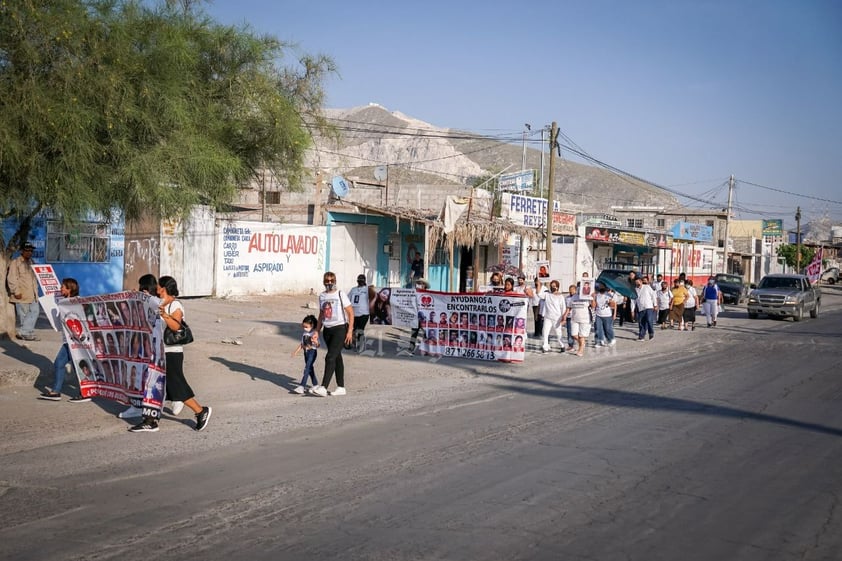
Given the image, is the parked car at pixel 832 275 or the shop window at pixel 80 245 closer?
the shop window at pixel 80 245

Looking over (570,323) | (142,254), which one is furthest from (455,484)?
(142,254)

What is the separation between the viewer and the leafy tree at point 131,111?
10.6 metres

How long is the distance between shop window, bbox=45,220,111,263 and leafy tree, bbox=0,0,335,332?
7.23 m

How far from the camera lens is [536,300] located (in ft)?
62.0

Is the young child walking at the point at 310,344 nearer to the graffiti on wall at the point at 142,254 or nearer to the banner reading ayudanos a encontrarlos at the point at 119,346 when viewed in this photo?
the banner reading ayudanos a encontrarlos at the point at 119,346

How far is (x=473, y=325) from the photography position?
51.8 ft

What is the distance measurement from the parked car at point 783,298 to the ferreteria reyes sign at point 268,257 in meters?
17.2

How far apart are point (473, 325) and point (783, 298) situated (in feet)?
62.5

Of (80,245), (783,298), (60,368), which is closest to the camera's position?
(60,368)

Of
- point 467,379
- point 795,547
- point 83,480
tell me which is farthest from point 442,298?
point 795,547

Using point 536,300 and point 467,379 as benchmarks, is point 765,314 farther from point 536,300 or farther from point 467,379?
point 467,379

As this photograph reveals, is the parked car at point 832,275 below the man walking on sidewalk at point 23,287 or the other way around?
the other way around

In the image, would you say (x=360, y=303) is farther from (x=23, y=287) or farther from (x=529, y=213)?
(x=529, y=213)

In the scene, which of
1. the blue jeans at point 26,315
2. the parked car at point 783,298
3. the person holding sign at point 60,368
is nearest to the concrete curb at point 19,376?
the person holding sign at point 60,368
